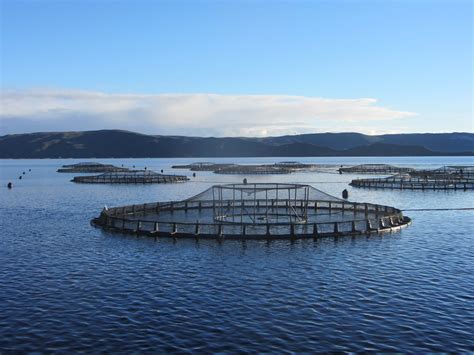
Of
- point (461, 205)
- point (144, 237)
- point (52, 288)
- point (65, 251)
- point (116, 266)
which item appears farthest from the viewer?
point (461, 205)

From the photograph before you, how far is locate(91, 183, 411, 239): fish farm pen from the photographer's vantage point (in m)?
50.0

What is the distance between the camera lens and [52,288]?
32625 millimetres

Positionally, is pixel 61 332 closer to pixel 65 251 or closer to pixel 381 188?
pixel 65 251

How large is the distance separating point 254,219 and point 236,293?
94.9 ft

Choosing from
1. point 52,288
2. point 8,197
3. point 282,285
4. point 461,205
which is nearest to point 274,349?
point 282,285

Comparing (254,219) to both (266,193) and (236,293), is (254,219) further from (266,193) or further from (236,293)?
(236,293)

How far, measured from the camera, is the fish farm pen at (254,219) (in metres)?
50.0

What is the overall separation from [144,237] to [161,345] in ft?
91.6

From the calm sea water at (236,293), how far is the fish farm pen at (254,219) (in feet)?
7.43

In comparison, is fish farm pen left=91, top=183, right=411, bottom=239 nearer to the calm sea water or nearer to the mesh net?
the mesh net

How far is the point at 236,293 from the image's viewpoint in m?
31.1

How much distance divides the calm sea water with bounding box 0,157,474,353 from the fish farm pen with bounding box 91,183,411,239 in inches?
89.2

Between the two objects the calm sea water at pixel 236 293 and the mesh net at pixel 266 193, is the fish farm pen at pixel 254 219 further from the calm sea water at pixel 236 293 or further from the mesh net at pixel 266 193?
the calm sea water at pixel 236 293

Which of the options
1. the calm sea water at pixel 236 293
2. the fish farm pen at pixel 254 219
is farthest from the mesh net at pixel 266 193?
the calm sea water at pixel 236 293
